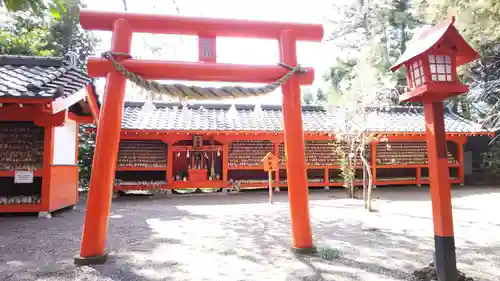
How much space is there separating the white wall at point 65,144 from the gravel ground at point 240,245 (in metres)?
1.29

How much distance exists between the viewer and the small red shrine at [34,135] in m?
6.02

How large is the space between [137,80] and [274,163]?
614cm

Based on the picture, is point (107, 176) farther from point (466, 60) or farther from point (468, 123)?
point (468, 123)

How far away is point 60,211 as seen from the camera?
7.55 metres

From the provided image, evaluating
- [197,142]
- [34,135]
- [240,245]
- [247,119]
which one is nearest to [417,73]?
[240,245]

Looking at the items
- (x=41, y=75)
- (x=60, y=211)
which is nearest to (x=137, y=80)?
(x=41, y=75)

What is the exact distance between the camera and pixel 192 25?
12.6ft

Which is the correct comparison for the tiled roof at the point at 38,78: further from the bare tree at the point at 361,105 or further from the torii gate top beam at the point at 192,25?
the bare tree at the point at 361,105

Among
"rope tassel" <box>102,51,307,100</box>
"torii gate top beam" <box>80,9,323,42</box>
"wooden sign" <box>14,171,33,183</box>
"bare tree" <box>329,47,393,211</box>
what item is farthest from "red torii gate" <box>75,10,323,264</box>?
"wooden sign" <box>14,171,33,183</box>

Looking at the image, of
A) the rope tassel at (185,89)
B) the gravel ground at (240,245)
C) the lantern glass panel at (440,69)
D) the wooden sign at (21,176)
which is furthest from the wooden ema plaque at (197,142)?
the lantern glass panel at (440,69)

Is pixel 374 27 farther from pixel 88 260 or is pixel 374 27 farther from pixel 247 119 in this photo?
pixel 88 260

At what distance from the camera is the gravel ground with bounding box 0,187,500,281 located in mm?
3178

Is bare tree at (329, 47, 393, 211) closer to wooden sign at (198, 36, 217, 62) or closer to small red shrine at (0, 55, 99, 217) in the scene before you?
wooden sign at (198, 36, 217, 62)

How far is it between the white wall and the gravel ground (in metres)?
1.29
